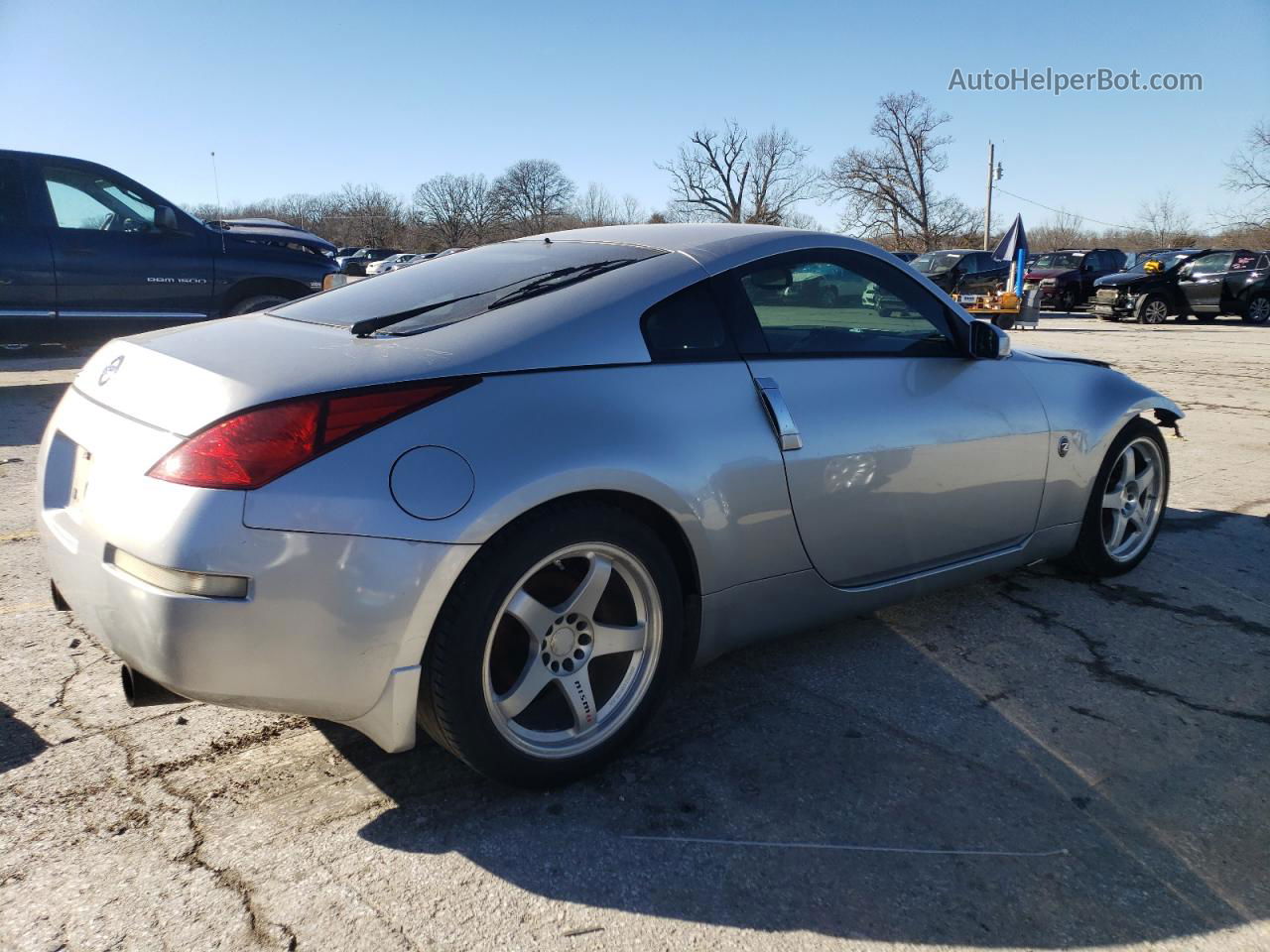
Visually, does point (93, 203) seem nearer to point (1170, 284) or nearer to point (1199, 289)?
point (1170, 284)

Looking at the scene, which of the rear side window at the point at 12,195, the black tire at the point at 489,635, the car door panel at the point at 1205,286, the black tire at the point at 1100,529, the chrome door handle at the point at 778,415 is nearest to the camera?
the black tire at the point at 489,635

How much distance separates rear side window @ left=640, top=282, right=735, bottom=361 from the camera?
8.50ft

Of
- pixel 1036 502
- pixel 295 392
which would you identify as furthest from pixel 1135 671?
pixel 295 392

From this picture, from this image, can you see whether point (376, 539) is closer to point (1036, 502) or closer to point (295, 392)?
point (295, 392)

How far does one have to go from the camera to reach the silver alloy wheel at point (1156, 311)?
22.1 metres

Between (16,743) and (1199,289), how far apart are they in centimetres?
2481

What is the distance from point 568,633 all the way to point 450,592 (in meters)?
0.39

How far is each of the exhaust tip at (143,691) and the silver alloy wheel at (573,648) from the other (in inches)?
28.3

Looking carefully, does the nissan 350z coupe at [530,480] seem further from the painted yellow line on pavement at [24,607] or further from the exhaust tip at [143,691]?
the painted yellow line on pavement at [24,607]

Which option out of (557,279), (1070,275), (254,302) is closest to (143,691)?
(557,279)

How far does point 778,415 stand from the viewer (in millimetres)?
2707

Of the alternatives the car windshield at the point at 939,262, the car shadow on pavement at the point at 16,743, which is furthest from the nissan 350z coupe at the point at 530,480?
the car windshield at the point at 939,262

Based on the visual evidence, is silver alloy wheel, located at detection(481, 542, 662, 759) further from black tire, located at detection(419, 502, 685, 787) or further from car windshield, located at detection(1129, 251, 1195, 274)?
car windshield, located at detection(1129, 251, 1195, 274)

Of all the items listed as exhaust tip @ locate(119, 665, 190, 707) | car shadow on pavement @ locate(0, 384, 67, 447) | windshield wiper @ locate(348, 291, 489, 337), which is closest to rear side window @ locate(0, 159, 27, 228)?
car shadow on pavement @ locate(0, 384, 67, 447)
